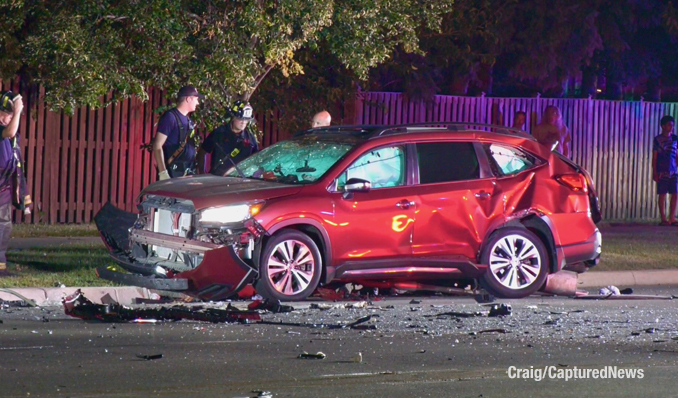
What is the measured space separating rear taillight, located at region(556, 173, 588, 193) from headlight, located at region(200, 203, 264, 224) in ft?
11.1

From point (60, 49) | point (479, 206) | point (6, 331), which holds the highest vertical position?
point (60, 49)

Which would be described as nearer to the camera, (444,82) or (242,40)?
(242,40)

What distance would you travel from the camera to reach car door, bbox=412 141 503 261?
35.6 feet

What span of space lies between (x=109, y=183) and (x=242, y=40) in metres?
3.90

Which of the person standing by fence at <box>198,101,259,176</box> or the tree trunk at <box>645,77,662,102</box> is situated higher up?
the tree trunk at <box>645,77,662,102</box>

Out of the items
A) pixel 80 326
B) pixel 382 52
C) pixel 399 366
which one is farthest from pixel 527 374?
pixel 382 52

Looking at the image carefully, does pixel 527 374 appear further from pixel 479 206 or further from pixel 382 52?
pixel 382 52

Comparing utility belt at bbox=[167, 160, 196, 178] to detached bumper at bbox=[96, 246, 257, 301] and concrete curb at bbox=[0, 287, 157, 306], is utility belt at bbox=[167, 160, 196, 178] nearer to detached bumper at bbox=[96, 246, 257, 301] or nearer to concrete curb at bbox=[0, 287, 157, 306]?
concrete curb at bbox=[0, 287, 157, 306]

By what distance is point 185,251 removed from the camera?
9891 millimetres

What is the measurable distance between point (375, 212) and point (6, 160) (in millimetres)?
3767

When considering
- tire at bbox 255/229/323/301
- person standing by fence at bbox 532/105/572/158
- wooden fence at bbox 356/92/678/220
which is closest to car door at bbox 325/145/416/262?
tire at bbox 255/229/323/301

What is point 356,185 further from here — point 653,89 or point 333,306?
point 653,89

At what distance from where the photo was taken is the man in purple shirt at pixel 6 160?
37.8 ft

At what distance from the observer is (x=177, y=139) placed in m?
12.1
